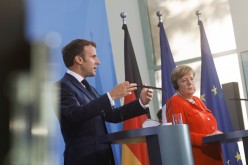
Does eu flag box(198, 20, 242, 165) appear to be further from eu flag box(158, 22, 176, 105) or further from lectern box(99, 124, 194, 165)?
lectern box(99, 124, 194, 165)

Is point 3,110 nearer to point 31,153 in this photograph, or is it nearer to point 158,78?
point 31,153


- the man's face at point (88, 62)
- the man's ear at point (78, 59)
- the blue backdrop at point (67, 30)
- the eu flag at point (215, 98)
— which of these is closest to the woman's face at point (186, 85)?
the man's face at point (88, 62)

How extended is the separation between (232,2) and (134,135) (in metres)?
3.44

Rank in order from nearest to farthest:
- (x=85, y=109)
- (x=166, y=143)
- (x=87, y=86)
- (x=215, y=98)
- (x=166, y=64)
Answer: (x=166, y=143)
(x=85, y=109)
(x=87, y=86)
(x=215, y=98)
(x=166, y=64)

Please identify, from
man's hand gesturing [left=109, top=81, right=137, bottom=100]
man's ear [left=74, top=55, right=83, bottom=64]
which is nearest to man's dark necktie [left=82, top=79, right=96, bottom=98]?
man's ear [left=74, top=55, right=83, bottom=64]

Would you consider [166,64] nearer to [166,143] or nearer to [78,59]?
[78,59]

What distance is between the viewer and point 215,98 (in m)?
4.59

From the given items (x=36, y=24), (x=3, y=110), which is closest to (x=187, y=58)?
(x=36, y=24)

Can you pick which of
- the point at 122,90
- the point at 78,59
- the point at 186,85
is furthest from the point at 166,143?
the point at 186,85

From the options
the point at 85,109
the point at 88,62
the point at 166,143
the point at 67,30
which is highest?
the point at 67,30

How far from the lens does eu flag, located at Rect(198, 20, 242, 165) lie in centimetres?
434

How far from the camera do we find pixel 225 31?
5.13 metres

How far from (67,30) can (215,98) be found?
1.92 m

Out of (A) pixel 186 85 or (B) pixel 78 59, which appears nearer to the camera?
(B) pixel 78 59
